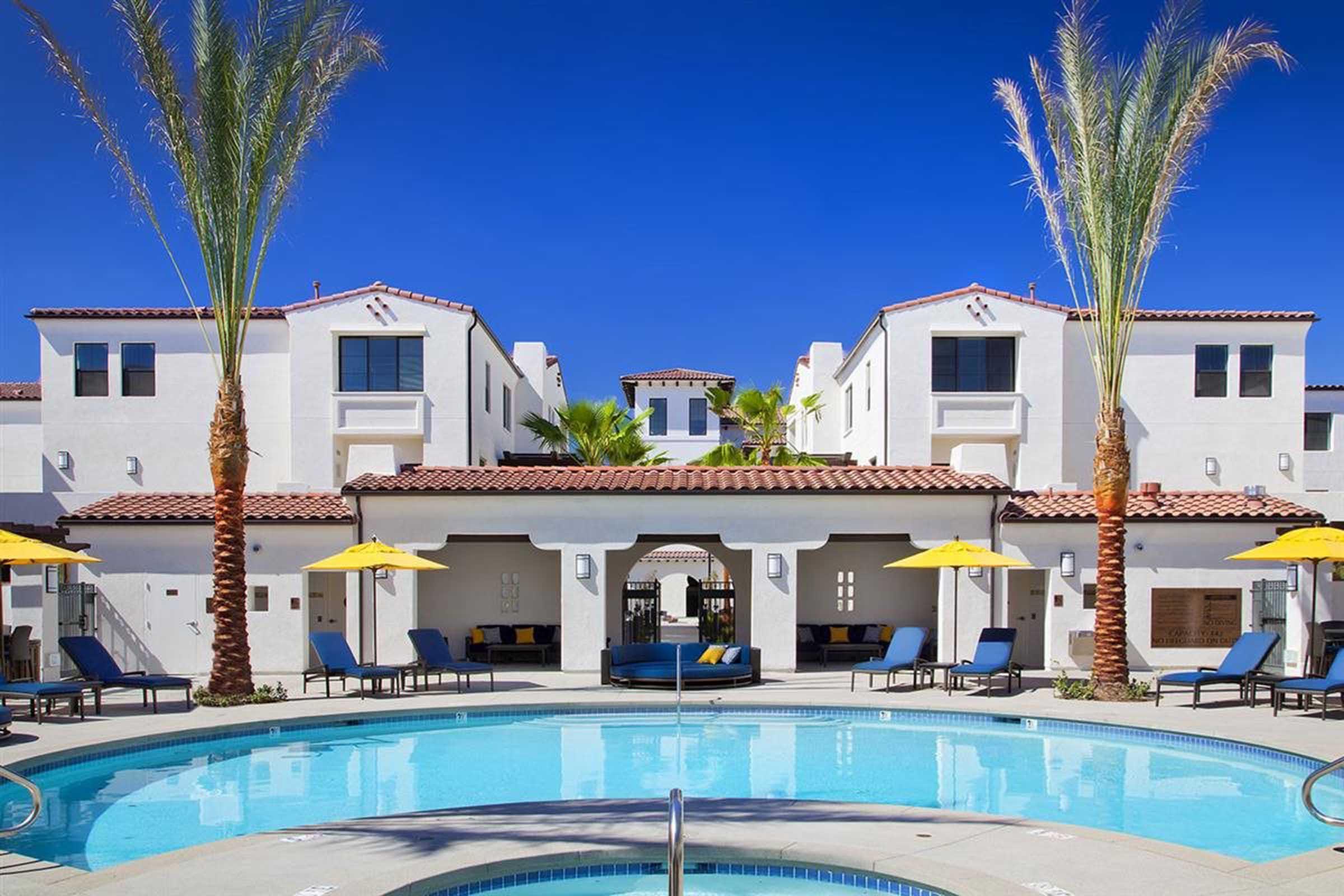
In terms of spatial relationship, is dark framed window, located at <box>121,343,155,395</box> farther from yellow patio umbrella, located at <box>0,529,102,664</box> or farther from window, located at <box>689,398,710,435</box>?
window, located at <box>689,398,710,435</box>

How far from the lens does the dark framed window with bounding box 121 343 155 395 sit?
2978 centimetres

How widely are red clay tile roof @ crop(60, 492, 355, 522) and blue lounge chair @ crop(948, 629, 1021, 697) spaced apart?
11867 mm

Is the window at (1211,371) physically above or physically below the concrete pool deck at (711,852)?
above

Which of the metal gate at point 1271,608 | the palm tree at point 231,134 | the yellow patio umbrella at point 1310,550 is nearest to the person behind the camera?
the palm tree at point 231,134

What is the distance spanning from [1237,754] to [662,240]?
2258 cm

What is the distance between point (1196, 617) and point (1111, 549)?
5145 mm

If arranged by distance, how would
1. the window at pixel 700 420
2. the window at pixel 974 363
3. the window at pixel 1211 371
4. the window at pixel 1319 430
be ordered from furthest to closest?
the window at pixel 700 420, the window at pixel 1319 430, the window at pixel 1211 371, the window at pixel 974 363

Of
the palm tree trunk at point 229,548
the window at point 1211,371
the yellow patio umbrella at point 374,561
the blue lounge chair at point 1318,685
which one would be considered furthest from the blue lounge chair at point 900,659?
the window at point 1211,371

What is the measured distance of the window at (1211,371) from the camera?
30.5 metres

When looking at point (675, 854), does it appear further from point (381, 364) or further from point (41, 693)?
point (381, 364)

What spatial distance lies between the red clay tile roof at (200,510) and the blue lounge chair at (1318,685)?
16299 mm

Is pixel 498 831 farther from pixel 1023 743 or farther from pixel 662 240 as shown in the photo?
pixel 662 240

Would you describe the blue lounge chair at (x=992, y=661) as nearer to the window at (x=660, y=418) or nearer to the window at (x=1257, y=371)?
the window at (x=1257, y=371)

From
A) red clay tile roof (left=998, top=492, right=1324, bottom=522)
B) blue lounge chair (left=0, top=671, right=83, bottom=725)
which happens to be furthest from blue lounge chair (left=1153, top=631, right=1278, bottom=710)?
blue lounge chair (left=0, top=671, right=83, bottom=725)
